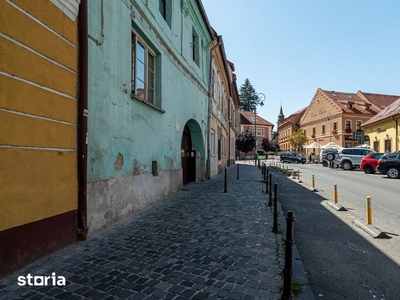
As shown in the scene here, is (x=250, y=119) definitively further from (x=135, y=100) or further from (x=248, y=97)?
(x=135, y=100)

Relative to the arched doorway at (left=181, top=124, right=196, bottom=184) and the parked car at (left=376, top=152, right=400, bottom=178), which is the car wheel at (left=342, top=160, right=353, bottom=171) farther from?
the arched doorway at (left=181, top=124, right=196, bottom=184)

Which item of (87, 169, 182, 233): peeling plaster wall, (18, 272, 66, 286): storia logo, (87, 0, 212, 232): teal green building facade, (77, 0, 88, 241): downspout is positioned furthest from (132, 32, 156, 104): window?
(18, 272, 66, 286): storia logo

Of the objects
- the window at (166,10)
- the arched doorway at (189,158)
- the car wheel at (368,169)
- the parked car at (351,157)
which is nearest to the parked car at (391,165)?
the car wheel at (368,169)

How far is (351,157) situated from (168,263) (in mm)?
26021

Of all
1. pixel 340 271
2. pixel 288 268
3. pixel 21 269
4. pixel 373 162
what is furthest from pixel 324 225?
pixel 373 162

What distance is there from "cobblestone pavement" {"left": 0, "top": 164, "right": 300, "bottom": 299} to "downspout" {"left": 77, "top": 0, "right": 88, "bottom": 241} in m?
0.40

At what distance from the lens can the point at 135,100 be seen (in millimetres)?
6375

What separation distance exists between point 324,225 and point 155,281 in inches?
171

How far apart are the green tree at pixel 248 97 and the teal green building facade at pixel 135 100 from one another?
260 feet

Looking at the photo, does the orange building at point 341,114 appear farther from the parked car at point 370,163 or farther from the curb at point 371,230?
the curb at point 371,230

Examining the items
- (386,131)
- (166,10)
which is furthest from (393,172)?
(166,10)

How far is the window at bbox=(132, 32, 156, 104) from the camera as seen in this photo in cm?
664

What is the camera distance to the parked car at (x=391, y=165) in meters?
16.8

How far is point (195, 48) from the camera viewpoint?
42.8ft
